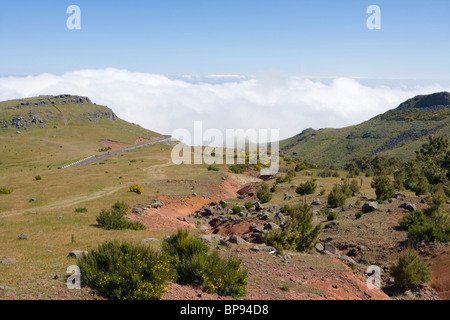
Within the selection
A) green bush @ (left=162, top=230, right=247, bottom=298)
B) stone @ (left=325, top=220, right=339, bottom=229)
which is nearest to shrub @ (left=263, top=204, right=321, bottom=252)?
stone @ (left=325, top=220, right=339, bottom=229)

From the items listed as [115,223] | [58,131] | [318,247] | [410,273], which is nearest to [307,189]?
[318,247]

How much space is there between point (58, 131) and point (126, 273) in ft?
378

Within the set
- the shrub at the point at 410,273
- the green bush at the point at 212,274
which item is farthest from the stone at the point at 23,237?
the shrub at the point at 410,273

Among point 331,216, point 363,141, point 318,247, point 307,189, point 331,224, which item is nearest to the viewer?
point 318,247

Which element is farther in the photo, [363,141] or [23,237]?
[363,141]

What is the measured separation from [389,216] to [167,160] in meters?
47.4

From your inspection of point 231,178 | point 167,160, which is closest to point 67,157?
point 167,160

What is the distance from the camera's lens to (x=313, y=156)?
134m

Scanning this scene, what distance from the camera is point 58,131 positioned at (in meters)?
108

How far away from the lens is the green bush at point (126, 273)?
8.05 metres

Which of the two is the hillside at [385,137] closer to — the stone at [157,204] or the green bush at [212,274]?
the stone at [157,204]

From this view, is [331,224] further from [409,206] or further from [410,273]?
[410,273]

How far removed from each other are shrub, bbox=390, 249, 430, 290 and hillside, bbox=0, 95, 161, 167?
2672 inches

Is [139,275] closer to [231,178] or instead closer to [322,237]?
[322,237]
